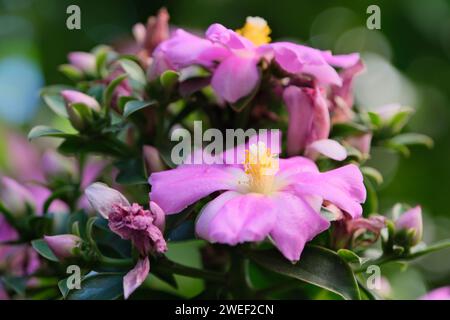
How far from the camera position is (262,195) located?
1075mm

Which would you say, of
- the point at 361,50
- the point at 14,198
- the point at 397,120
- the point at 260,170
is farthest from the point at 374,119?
the point at 361,50

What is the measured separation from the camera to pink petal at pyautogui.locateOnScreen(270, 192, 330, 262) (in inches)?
38.9

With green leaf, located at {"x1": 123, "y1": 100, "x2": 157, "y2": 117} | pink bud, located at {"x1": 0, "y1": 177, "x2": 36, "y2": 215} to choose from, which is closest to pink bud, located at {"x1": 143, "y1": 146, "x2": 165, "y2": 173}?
green leaf, located at {"x1": 123, "y1": 100, "x2": 157, "y2": 117}

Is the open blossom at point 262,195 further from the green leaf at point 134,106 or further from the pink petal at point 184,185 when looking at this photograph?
the green leaf at point 134,106

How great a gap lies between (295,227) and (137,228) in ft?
0.65

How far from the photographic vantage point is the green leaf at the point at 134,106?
1.14 meters

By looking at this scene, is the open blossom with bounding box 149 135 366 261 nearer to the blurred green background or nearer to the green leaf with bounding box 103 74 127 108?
the green leaf with bounding box 103 74 127 108

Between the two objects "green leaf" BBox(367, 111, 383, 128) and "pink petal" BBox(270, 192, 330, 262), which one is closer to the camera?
"pink petal" BBox(270, 192, 330, 262)

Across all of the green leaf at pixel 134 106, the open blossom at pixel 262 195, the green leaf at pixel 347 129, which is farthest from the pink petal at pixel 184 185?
the green leaf at pixel 347 129

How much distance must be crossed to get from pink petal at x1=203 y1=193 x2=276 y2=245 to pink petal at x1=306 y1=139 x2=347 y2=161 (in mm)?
133

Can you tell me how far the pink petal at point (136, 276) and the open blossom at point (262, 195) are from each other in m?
0.08
